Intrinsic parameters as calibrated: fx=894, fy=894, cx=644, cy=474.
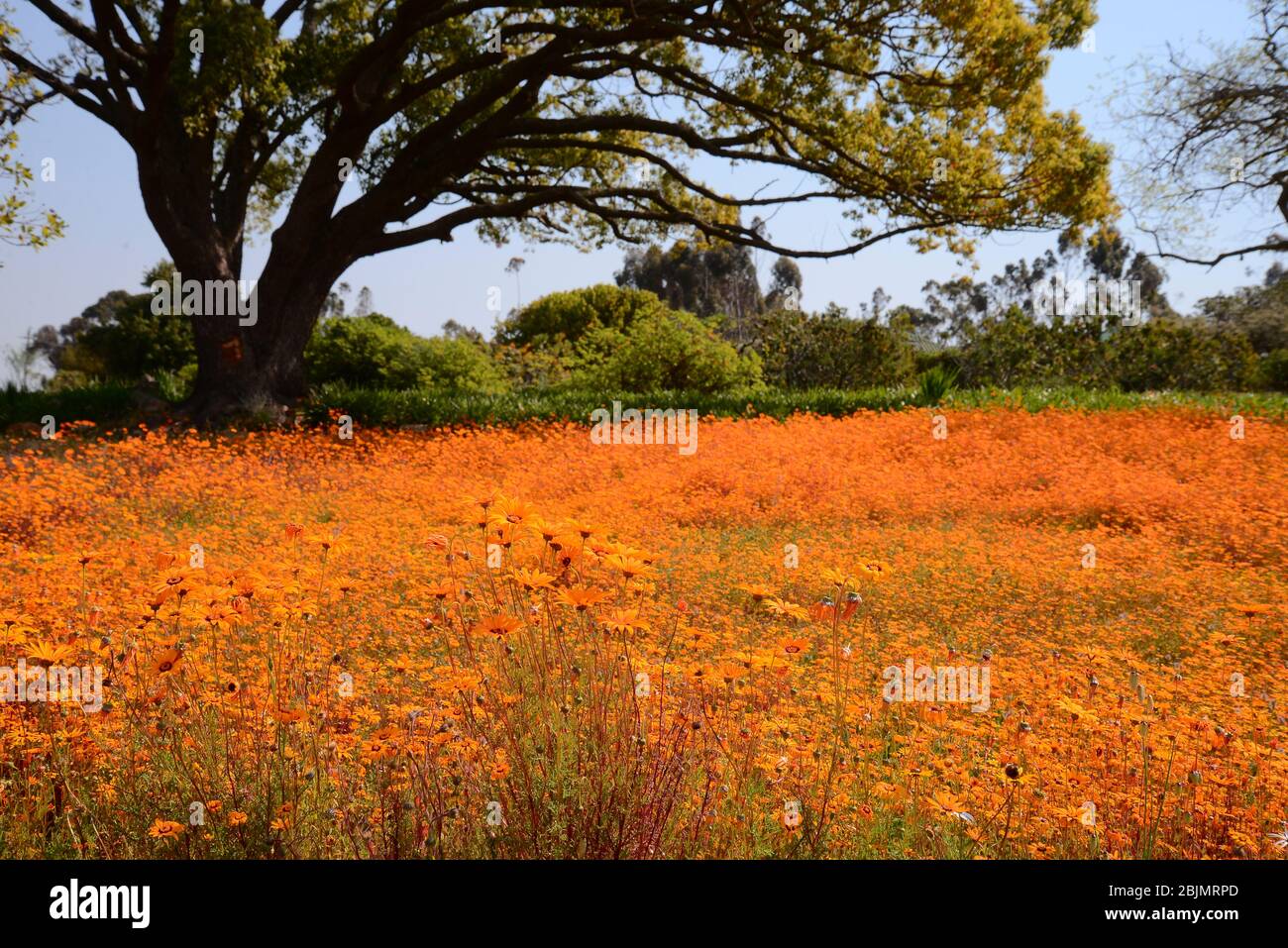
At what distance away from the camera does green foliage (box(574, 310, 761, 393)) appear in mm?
17984

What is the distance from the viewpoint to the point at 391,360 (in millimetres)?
18656

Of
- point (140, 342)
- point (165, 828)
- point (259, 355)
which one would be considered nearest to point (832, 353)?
point (259, 355)

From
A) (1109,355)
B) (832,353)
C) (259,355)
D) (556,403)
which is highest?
(832,353)

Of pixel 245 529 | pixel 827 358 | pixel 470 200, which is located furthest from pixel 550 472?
pixel 827 358

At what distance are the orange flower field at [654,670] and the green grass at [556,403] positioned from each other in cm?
543

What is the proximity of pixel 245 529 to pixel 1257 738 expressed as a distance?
260 inches

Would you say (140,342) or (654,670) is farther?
(140,342)

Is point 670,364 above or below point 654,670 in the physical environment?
above

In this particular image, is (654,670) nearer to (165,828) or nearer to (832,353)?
(165,828)

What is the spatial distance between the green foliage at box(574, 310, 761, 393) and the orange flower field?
30.3ft

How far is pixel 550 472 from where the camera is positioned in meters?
9.50

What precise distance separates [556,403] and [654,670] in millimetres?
11844

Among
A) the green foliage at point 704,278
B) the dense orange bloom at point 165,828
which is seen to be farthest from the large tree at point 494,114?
the green foliage at point 704,278

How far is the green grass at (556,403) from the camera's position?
1424 centimetres
